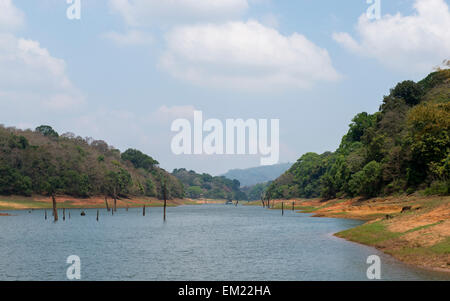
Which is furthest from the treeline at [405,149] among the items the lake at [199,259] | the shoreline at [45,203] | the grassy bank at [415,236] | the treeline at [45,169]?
the shoreline at [45,203]

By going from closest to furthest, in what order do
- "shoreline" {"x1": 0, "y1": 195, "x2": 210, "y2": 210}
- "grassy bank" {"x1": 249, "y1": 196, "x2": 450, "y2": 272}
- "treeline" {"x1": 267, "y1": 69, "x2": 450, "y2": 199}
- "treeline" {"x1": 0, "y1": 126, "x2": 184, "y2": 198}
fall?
1. "grassy bank" {"x1": 249, "y1": 196, "x2": 450, "y2": 272}
2. "treeline" {"x1": 267, "y1": 69, "x2": 450, "y2": 199}
3. "shoreline" {"x1": 0, "y1": 195, "x2": 210, "y2": 210}
4. "treeline" {"x1": 0, "y1": 126, "x2": 184, "y2": 198}

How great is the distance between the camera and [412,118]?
5975cm

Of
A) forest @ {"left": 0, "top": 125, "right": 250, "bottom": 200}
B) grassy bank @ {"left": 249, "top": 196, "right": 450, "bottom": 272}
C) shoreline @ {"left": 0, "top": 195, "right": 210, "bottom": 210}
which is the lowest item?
shoreline @ {"left": 0, "top": 195, "right": 210, "bottom": 210}

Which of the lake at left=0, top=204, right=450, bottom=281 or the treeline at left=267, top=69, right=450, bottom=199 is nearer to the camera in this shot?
the lake at left=0, top=204, right=450, bottom=281

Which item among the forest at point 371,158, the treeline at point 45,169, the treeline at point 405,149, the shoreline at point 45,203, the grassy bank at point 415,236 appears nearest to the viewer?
the grassy bank at point 415,236

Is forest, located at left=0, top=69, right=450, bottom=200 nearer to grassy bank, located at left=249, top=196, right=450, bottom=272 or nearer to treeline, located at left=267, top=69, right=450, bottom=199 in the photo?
treeline, located at left=267, top=69, right=450, bottom=199

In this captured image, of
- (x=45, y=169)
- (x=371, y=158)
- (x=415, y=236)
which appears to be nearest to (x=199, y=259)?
(x=415, y=236)

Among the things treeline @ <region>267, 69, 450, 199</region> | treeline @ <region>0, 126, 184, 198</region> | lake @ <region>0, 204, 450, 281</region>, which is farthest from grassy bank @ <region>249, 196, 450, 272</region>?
treeline @ <region>0, 126, 184, 198</region>

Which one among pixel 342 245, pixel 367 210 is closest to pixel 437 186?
pixel 367 210

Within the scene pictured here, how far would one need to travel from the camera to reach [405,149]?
88.6 m

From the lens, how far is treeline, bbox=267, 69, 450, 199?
6612 cm

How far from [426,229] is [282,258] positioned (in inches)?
485

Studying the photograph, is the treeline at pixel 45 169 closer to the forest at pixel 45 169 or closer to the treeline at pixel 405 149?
the forest at pixel 45 169

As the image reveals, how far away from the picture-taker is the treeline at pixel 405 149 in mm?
66125
